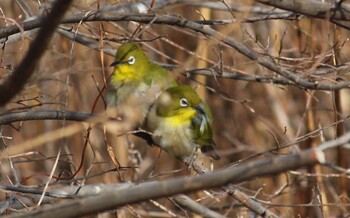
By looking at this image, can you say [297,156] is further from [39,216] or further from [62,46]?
[62,46]

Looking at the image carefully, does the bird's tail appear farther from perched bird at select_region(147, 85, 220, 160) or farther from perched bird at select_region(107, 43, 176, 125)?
perched bird at select_region(107, 43, 176, 125)

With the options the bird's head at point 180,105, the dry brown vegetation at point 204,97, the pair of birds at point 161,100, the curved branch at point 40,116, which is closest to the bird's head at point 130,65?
the pair of birds at point 161,100

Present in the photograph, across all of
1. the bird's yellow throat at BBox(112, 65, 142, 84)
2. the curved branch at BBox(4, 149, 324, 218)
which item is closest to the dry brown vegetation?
the curved branch at BBox(4, 149, 324, 218)

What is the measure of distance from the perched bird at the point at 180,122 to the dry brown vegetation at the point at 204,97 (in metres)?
0.14

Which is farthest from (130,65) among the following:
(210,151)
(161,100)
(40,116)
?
(40,116)

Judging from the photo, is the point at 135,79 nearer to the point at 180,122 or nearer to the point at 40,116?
the point at 180,122

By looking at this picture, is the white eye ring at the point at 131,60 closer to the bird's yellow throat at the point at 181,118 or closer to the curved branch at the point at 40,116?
the bird's yellow throat at the point at 181,118

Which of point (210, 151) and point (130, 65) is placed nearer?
point (130, 65)

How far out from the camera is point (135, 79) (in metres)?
4.33

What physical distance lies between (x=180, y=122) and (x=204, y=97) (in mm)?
2273

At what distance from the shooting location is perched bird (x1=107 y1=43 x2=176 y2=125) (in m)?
4.21

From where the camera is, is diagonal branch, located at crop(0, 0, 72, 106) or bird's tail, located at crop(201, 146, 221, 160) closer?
diagonal branch, located at crop(0, 0, 72, 106)

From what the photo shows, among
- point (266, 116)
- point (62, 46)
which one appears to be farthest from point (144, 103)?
point (266, 116)

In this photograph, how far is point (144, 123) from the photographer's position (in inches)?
165
